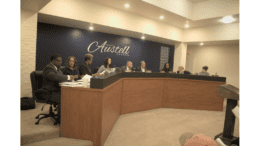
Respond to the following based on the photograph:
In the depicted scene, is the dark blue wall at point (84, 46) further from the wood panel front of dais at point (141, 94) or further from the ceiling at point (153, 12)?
the wood panel front of dais at point (141, 94)

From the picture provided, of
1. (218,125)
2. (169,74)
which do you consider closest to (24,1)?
(169,74)

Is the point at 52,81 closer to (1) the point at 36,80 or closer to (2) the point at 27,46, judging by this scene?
(1) the point at 36,80

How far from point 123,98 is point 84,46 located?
3.54 metres

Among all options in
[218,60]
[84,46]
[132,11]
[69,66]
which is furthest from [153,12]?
[218,60]

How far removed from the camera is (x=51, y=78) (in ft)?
9.15

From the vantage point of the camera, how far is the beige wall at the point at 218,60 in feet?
28.5

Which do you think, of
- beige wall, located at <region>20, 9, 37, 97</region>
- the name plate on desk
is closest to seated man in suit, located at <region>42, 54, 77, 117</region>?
beige wall, located at <region>20, 9, 37, 97</region>

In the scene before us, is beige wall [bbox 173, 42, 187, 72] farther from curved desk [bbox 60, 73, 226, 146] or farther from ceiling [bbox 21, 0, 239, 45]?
curved desk [bbox 60, 73, 226, 146]

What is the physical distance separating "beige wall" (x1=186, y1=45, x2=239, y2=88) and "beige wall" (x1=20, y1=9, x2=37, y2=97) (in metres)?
8.76

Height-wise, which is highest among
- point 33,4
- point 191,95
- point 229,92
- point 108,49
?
point 33,4

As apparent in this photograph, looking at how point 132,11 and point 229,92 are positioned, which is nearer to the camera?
point 229,92

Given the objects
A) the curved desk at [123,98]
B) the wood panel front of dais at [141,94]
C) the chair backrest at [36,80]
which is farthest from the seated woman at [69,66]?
the wood panel front of dais at [141,94]

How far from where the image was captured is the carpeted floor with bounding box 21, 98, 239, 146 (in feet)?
8.38

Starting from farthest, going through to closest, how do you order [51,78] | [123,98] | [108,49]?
1. [108,49]
2. [123,98]
3. [51,78]
